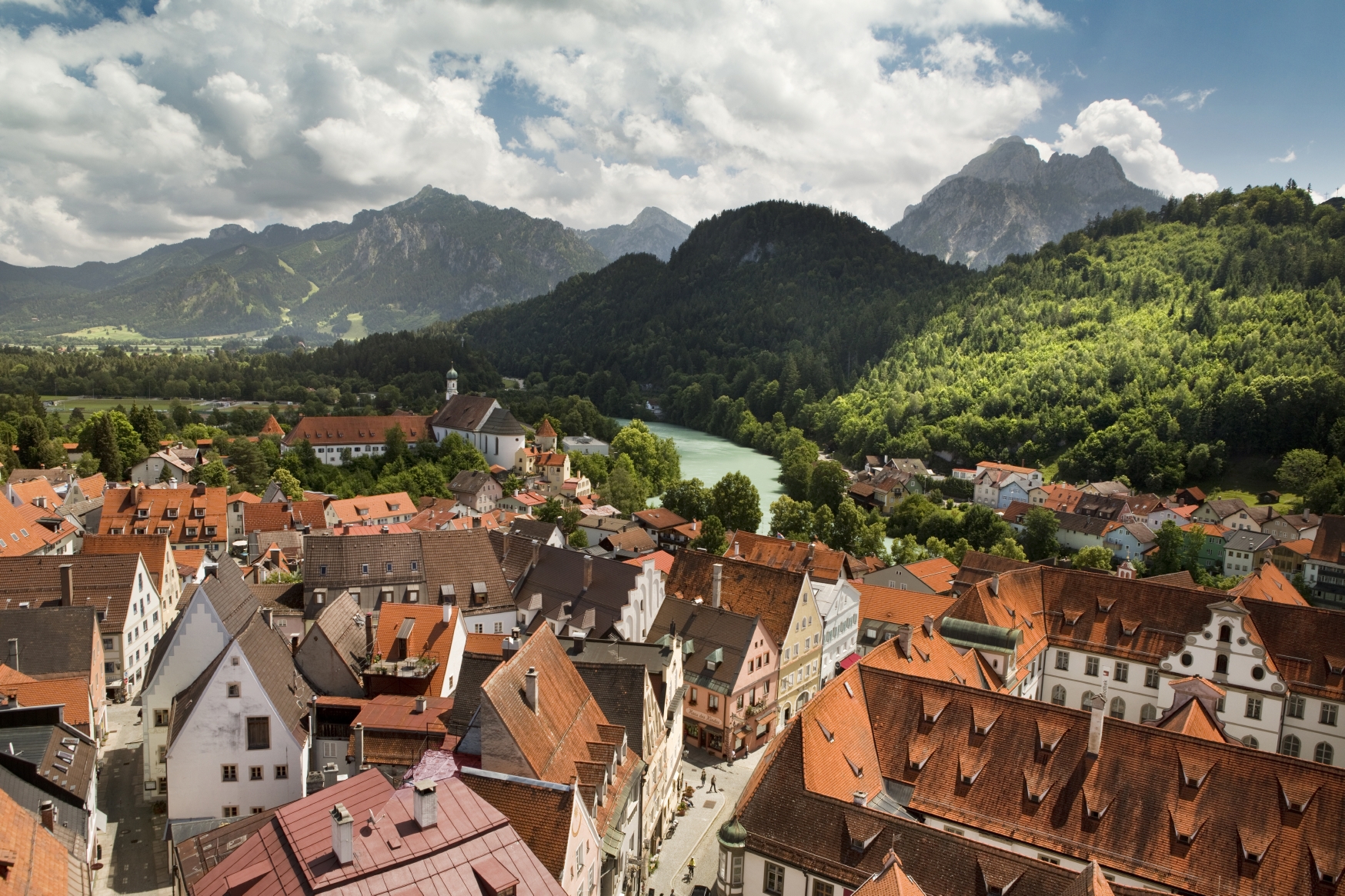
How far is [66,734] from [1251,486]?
13296cm

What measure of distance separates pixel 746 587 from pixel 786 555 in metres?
19.6

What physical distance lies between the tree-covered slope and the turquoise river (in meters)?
18.6

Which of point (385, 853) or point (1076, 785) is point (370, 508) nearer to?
point (385, 853)

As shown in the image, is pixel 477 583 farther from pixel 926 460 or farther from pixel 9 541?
pixel 926 460

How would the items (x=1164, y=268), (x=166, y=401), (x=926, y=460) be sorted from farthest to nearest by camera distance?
(x=1164, y=268) < (x=166, y=401) < (x=926, y=460)

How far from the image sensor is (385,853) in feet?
54.3

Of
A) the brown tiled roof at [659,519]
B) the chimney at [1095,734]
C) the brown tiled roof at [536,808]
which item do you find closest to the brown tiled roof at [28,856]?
the brown tiled roof at [536,808]

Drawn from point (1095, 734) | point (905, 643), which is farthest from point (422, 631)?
point (1095, 734)

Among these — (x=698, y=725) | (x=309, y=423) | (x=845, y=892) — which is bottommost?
(x=698, y=725)

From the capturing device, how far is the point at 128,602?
144 feet

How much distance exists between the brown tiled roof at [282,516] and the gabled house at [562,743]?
5359 cm

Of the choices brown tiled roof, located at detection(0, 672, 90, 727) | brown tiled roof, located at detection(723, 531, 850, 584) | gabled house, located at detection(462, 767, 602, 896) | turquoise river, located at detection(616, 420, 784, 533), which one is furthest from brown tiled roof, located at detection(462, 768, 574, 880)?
turquoise river, located at detection(616, 420, 784, 533)

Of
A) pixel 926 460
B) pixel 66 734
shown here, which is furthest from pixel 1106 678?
pixel 926 460

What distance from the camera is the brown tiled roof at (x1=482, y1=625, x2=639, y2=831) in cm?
2331
